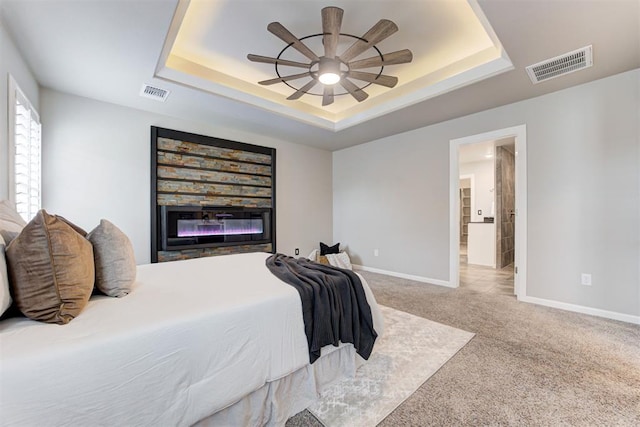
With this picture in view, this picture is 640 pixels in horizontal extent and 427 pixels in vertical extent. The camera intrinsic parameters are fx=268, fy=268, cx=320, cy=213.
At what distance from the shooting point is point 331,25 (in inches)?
76.4

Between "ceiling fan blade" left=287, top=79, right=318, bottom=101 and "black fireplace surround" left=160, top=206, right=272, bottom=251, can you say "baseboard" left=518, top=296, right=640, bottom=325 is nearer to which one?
"ceiling fan blade" left=287, top=79, right=318, bottom=101

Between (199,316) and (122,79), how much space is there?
288cm

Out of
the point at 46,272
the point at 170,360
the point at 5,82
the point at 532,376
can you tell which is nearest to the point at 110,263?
the point at 46,272

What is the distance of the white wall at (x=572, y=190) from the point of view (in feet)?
8.91

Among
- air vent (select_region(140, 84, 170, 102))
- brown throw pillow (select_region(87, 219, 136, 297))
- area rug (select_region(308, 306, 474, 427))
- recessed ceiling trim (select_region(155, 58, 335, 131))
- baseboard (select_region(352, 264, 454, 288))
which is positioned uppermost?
recessed ceiling trim (select_region(155, 58, 335, 131))

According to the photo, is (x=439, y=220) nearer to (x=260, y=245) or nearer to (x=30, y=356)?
(x=260, y=245)

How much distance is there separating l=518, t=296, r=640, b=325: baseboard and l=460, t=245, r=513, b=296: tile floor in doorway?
0.38 m

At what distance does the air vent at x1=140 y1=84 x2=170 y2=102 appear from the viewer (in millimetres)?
2987

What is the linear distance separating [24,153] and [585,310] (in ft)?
19.2

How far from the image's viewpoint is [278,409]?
1412 mm

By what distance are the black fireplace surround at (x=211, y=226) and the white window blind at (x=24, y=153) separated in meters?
1.25

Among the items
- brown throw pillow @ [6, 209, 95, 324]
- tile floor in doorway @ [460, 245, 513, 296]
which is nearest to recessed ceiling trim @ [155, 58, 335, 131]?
brown throw pillow @ [6, 209, 95, 324]

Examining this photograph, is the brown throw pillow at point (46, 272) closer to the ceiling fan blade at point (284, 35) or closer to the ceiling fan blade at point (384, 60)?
the ceiling fan blade at point (284, 35)

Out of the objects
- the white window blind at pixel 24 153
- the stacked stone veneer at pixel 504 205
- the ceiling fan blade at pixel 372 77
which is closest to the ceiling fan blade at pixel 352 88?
the ceiling fan blade at pixel 372 77
